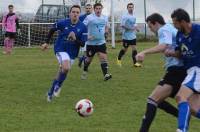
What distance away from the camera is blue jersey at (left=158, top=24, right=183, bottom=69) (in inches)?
301

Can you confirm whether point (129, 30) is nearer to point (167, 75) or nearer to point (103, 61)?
point (103, 61)

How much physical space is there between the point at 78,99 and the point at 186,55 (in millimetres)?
4293

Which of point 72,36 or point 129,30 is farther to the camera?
point 129,30

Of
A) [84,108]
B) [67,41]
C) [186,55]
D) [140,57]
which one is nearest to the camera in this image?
[140,57]

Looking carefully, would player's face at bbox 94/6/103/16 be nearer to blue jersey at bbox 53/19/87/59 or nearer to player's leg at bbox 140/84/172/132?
blue jersey at bbox 53/19/87/59

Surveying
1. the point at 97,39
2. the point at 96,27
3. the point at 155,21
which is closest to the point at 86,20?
the point at 96,27

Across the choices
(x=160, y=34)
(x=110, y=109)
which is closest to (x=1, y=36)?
(x=110, y=109)

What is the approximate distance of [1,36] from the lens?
3055 centimetres

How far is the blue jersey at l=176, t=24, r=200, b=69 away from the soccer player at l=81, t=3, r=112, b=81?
7.15 meters

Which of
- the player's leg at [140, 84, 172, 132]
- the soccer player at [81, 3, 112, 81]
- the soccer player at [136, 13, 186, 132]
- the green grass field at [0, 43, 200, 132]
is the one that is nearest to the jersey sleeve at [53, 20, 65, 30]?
the green grass field at [0, 43, 200, 132]

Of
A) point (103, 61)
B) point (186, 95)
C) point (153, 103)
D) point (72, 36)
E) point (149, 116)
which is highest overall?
point (72, 36)

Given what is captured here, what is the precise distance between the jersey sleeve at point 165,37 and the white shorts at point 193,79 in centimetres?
53

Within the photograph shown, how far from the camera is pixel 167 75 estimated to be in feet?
25.5

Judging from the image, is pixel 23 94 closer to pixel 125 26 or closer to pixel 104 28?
pixel 104 28
